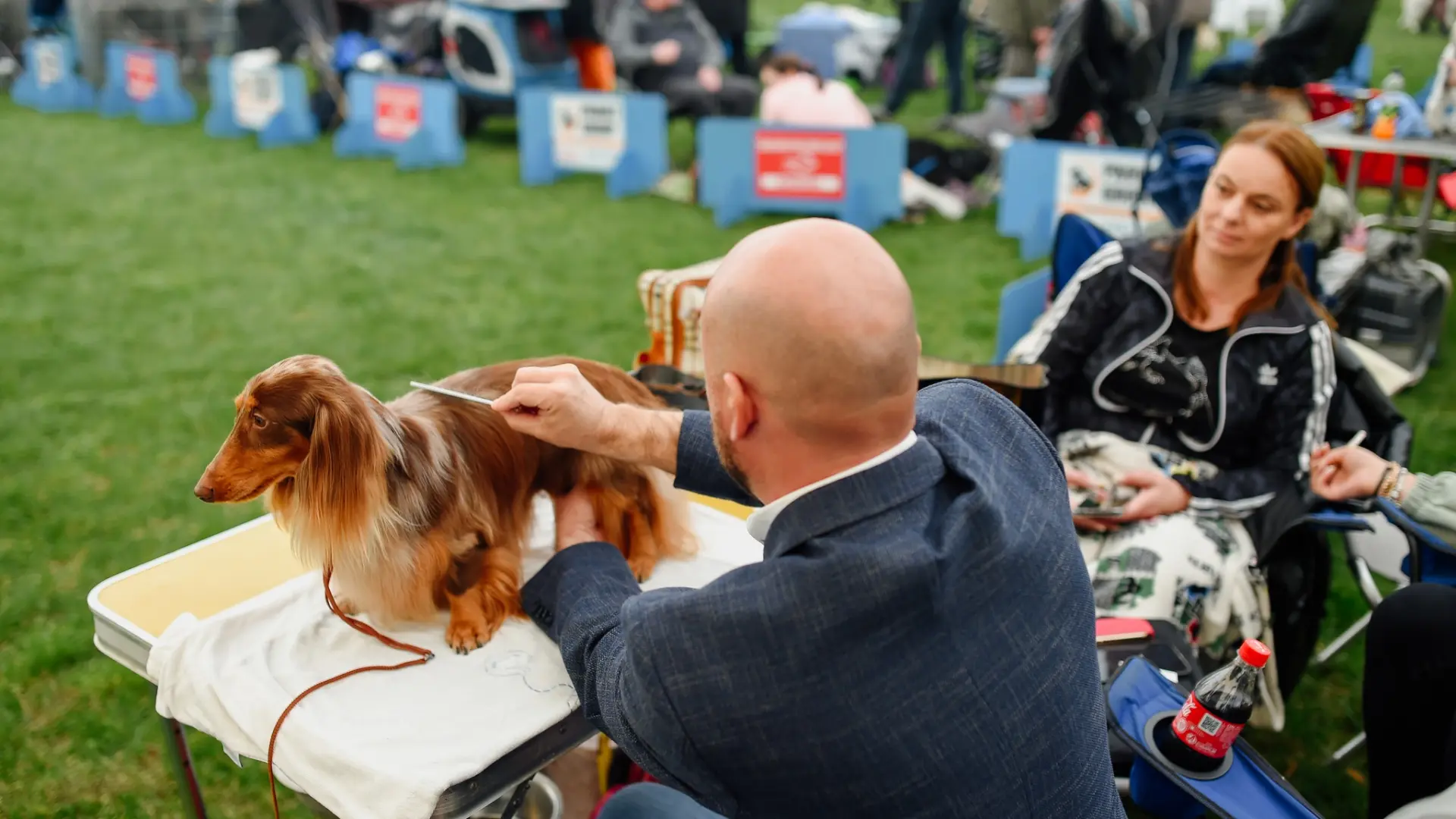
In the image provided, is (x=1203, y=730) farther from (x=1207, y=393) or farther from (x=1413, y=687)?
(x=1207, y=393)

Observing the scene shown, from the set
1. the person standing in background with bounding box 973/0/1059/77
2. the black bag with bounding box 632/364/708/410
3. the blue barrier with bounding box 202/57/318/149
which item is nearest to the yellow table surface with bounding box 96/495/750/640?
the black bag with bounding box 632/364/708/410

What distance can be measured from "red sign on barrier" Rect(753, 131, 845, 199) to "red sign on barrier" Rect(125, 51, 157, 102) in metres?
6.81

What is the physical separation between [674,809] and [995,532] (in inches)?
32.1

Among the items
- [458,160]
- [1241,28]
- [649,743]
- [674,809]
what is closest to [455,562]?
[674,809]

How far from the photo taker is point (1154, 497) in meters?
2.73

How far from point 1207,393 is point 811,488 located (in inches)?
77.7

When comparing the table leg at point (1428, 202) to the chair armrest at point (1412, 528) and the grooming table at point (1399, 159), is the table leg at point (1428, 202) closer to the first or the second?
the grooming table at point (1399, 159)

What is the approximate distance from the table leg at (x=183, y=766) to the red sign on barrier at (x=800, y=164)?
565 cm

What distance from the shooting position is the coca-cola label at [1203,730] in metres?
1.90

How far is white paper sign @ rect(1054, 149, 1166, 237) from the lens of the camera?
239 inches

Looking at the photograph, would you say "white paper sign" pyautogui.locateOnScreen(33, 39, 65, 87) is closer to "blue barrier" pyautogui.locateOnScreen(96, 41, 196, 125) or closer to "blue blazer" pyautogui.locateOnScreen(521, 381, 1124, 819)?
"blue barrier" pyautogui.locateOnScreen(96, 41, 196, 125)

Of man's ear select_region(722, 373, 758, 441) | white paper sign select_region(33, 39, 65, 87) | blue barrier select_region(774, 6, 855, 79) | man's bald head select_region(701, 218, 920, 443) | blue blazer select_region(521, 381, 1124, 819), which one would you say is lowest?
blue blazer select_region(521, 381, 1124, 819)

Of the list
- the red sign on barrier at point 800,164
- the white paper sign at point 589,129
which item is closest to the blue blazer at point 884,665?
the red sign on barrier at point 800,164

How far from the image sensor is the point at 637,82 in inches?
381
